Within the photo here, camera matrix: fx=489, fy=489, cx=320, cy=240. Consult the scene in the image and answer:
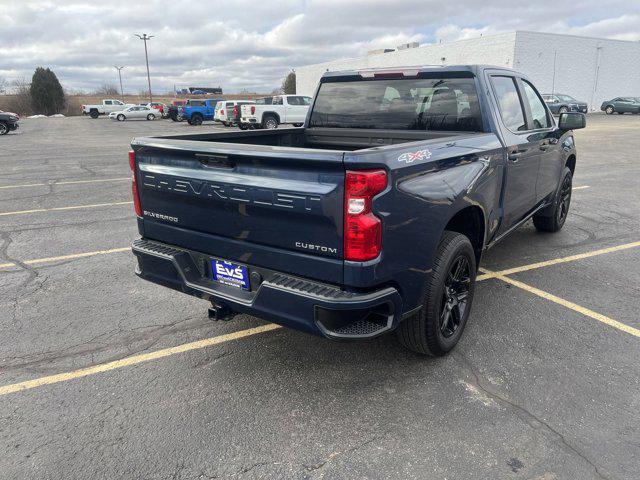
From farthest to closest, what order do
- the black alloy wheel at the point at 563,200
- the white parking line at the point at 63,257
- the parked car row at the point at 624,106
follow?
the parked car row at the point at 624,106, the black alloy wheel at the point at 563,200, the white parking line at the point at 63,257

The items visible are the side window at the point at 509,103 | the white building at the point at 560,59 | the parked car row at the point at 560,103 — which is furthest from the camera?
the white building at the point at 560,59

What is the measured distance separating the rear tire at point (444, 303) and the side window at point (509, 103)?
1.43m

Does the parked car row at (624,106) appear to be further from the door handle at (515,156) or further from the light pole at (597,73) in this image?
the door handle at (515,156)

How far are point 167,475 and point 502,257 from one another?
4.25 metres

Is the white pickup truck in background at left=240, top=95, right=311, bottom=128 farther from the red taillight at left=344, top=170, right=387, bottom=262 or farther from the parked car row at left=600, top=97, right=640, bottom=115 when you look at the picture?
the parked car row at left=600, top=97, right=640, bottom=115

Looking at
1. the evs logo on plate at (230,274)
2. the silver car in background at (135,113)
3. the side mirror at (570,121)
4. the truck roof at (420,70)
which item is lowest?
the evs logo on plate at (230,274)

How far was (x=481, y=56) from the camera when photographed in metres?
41.8

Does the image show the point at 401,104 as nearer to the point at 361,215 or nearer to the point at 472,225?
the point at 472,225

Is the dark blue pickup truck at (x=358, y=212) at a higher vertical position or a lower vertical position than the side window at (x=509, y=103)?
lower

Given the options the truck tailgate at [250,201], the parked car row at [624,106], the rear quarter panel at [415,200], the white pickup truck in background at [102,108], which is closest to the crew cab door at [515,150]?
the rear quarter panel at [415,200]

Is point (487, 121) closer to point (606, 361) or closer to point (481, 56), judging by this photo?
point (606, 361)

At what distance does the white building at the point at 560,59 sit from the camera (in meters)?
39.6

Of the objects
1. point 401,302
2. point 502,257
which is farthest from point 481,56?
point 401,302

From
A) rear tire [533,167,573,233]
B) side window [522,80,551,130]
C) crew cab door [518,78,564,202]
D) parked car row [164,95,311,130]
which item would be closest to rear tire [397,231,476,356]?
crew cab door [518,78,564,202]
